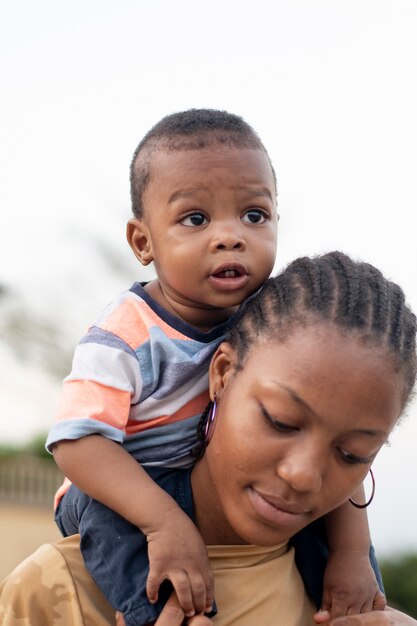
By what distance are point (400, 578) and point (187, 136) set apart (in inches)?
591

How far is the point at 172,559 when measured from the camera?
118 inches

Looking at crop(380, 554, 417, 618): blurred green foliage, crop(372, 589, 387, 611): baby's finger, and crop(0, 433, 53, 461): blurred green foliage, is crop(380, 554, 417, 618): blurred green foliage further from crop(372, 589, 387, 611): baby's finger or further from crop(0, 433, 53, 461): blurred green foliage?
crop(372, 589, 387, 611): baby's finger

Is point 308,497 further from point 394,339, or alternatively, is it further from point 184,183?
point 184,183

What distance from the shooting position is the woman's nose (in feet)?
9.52

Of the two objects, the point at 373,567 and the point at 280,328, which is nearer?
the point at 280,328

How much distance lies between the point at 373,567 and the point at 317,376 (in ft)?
3.08

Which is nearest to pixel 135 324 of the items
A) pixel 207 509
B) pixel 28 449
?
pixel 207 509

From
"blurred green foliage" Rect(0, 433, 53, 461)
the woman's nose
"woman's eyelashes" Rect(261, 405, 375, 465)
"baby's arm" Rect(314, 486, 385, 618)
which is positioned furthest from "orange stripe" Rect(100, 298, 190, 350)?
"blurred green foliage" Rect(0, 433, 53, 461)

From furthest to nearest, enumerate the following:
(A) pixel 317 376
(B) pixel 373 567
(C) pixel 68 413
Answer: (B) pixel 373 567, (C) pixel 68 413, (A) pixel 317 376

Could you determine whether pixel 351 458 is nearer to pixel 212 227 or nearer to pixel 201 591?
pixel 201 591

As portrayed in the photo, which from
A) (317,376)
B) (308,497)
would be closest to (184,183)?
(317,376)

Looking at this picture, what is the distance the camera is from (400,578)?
17.3 meters

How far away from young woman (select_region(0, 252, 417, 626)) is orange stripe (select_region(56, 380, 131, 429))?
25 centimetres

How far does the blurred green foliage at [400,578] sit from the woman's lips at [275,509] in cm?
1467
